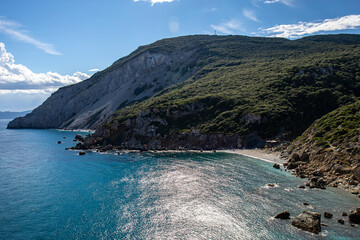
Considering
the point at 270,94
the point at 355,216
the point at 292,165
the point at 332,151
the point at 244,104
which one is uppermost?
the point at 270,94

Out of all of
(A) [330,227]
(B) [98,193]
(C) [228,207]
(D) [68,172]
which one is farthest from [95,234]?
(D) [68,172]

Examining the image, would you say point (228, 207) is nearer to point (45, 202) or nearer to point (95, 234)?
point (95, 234)

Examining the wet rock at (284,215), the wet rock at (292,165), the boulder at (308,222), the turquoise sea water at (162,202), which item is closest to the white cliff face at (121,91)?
the turquoise sea water at (162,202)

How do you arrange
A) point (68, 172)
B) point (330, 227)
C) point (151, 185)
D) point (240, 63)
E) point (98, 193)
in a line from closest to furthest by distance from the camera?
1. point (330, 227)
2. point (98, 193)
3. point (151, 185)
4. point (68, 172)
5. point (240, 63)

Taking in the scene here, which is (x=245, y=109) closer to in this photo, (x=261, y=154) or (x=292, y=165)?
(x=261, y=154)

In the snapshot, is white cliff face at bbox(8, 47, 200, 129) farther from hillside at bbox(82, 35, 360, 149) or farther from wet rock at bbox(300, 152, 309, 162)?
wet rock at bbox(300, 152, 309, 162)

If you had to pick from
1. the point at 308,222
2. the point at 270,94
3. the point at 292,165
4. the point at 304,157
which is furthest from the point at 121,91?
the point at 308,222
